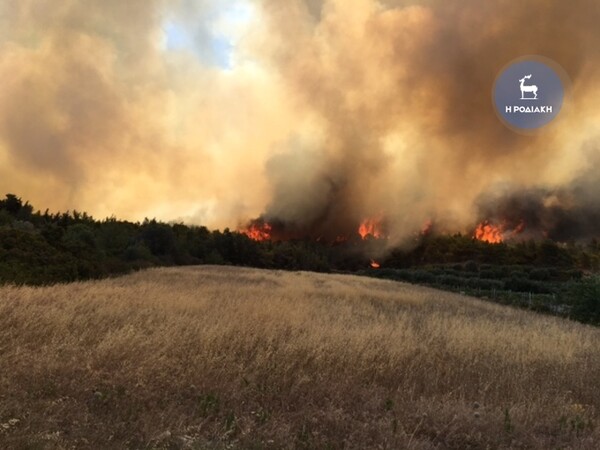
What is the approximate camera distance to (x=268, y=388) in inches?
261

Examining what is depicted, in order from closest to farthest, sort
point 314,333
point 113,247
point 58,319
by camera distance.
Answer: point 58,319 → point 314,333 → point 113,247

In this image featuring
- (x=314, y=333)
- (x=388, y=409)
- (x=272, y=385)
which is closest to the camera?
(x=388, y=409)

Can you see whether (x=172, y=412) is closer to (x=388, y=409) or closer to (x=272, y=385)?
(x=272, y=385)

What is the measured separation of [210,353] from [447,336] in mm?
6876

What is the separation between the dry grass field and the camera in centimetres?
509

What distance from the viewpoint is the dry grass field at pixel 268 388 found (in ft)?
16.7

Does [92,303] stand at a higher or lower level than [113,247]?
lower

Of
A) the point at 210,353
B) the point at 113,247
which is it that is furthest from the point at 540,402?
the point at 113,247

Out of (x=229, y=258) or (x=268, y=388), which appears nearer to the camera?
(x=268, y=388)

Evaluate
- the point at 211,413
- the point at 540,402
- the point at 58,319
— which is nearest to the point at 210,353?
the point at 211,413

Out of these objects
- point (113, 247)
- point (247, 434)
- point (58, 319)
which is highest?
point (113, 247)

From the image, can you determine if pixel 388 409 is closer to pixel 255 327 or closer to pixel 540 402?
pixel 540 402

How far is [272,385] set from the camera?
22.3 feet

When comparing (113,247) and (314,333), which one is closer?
(314,333)
